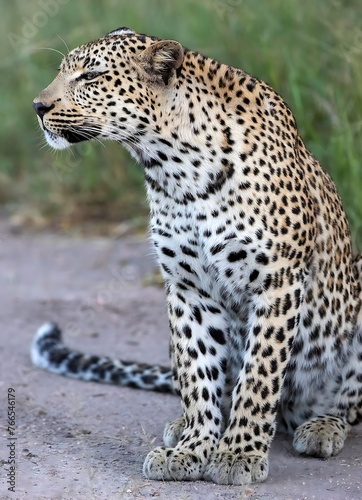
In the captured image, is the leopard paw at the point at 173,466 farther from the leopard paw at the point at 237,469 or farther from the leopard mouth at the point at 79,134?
the leopard mouth at the point at 79,134

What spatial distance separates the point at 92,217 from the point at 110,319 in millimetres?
2535

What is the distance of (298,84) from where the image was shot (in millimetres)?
7801

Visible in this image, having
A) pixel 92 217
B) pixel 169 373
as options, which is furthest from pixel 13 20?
pixel 169 373

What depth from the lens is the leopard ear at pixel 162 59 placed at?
4.60 meters

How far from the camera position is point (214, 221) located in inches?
182

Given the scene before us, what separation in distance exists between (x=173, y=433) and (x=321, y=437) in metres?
0.67

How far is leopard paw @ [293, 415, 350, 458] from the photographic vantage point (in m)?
4.90

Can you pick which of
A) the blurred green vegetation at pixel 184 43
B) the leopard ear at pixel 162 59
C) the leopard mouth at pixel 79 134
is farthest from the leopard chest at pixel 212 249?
the blurred green vegetation at pixel 184 43

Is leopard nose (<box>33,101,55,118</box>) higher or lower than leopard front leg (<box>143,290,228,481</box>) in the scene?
higher

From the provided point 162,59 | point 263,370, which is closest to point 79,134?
point 162,59

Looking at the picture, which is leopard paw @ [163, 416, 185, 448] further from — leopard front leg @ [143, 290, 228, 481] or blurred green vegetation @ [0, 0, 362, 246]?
blurred green vegetation @ [0, 0, 362, 246]

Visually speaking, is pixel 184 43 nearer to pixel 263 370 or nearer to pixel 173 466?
pixel 263 370

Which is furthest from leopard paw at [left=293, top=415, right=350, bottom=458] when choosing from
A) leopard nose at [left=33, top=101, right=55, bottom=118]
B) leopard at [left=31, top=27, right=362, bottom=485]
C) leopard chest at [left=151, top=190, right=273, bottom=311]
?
leopard nose at [left=33, top=101, right=55, bottom=118]

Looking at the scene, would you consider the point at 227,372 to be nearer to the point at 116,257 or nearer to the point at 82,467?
the point at 82,467
